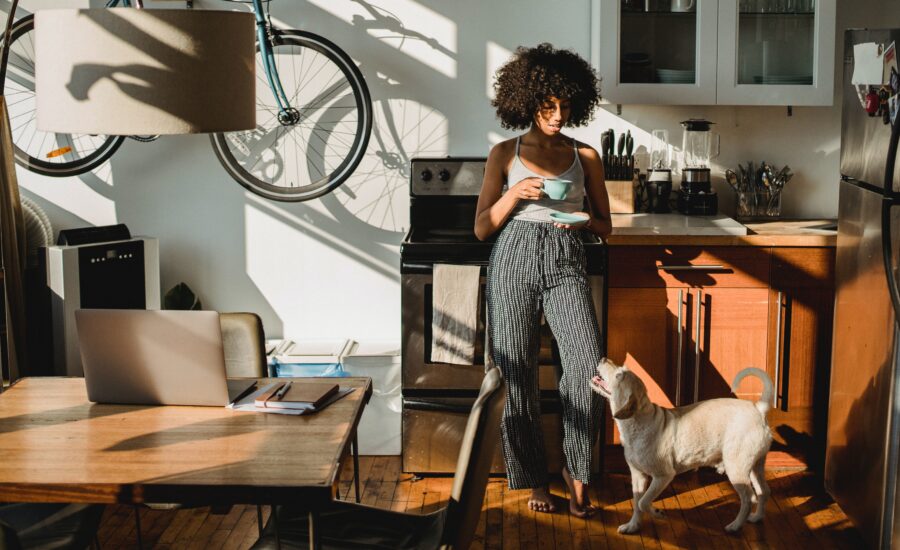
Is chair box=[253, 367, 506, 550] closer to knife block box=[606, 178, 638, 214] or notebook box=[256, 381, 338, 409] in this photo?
notebook box=[256, 381, 338, 409]

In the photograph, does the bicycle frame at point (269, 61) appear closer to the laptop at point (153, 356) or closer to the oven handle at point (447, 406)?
the oven handle at point (447, 406)

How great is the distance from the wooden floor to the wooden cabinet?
0.32 metres

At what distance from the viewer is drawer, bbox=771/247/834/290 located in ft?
12.5

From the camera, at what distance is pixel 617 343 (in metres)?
3.88

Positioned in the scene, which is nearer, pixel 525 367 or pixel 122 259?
pixel 525 367

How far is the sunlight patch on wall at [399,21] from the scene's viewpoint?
14.0 ft

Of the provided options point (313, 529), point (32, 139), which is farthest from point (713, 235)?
point (32, 139)

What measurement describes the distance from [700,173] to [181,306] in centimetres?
220

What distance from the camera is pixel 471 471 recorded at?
2010 millimetres

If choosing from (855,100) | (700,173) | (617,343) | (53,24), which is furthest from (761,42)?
(53,24)

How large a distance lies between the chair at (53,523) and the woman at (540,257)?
1444 mm

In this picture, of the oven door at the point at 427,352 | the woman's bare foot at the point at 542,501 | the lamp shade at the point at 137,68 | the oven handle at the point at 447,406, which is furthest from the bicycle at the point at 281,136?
the lamp shade at the point at 137,68

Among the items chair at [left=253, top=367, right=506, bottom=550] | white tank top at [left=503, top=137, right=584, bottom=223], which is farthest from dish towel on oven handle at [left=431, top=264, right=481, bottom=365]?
chair at [left=253, top=367, right=506, bottom=550]

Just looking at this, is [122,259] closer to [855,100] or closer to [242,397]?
[242,397]
